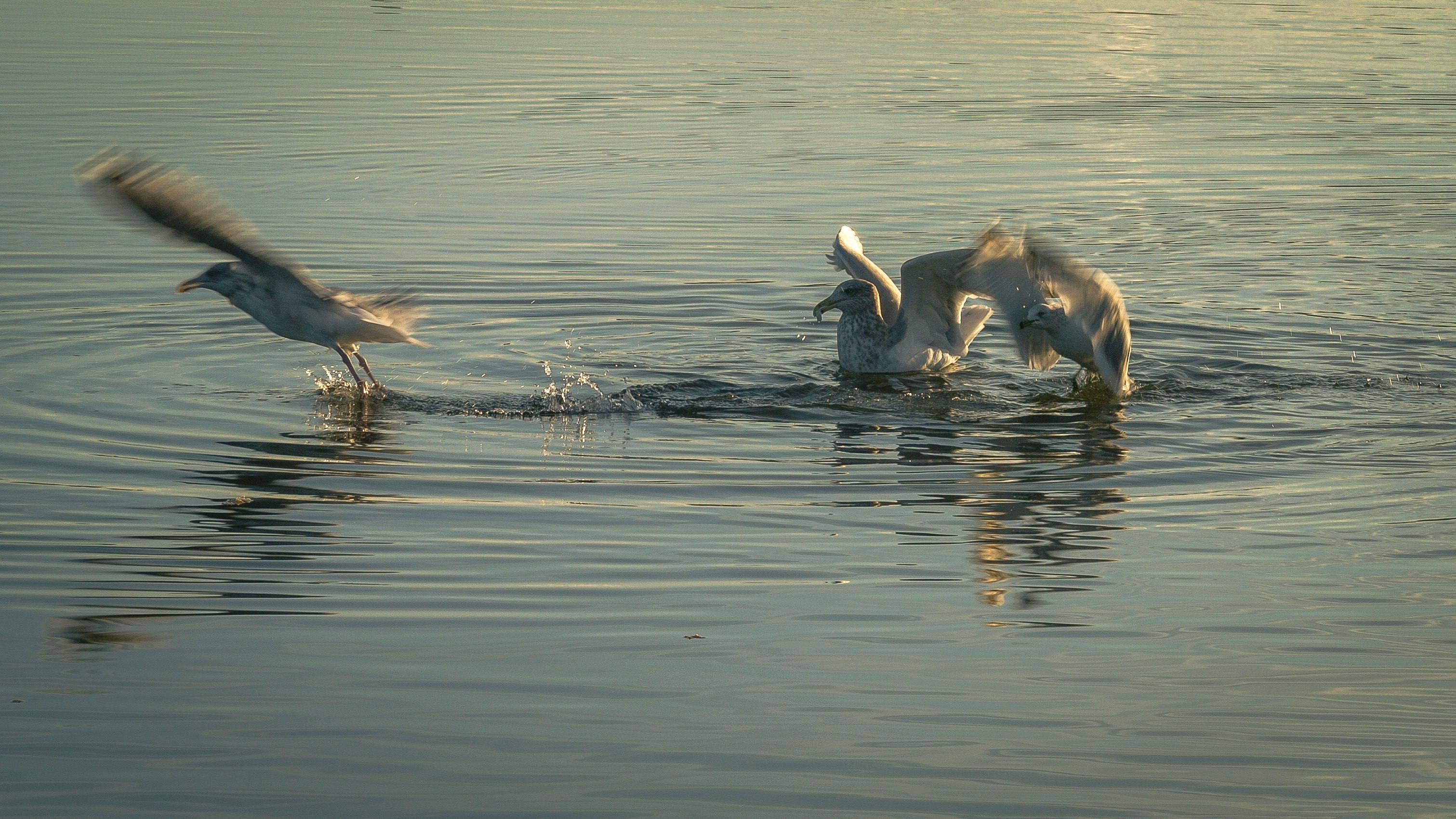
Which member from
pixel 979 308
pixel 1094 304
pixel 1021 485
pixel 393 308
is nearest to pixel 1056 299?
pixel 1094 304

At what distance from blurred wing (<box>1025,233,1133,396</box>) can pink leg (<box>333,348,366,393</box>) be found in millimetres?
3762

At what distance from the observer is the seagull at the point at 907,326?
35.8ft

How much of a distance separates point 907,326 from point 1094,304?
1724 mm

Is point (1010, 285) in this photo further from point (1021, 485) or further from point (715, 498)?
point (715, 498)

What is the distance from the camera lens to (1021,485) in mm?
7953

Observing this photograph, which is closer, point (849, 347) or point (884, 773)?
point (884, 773)

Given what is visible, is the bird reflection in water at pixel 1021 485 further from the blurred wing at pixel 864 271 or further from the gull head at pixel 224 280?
the gull head at pixel 224 280

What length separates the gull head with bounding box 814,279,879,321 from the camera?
11047mm

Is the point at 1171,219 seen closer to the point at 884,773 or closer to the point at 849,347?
the point at 849,347

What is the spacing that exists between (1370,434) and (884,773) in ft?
16.3

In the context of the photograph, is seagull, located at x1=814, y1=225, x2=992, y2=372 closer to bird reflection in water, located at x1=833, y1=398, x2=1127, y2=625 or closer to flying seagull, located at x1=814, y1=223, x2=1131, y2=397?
flying seagull, located at x1=814, y1=223, x2=1131, y2=397

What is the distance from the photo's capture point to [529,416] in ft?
30.6

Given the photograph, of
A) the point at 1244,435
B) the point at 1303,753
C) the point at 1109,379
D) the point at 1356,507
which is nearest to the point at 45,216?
the point at 1109,379

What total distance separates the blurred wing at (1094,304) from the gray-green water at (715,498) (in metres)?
0.27
